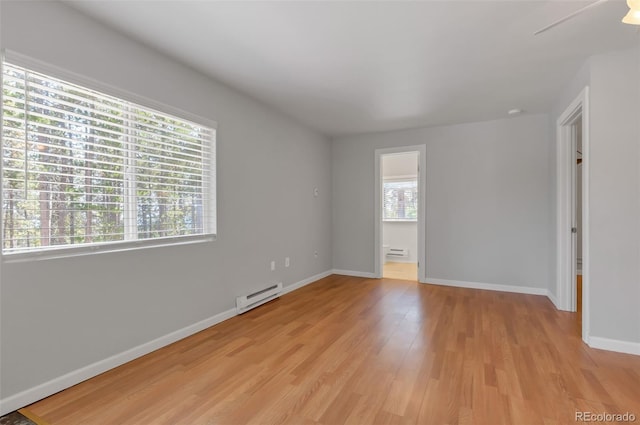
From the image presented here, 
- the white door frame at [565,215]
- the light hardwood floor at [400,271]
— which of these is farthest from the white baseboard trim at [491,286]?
the white door frame at [565,215]

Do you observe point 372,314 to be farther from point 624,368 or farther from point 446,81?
point 446,81

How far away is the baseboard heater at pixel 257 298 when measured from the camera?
338cm

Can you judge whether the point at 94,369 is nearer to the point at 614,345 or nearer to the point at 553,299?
the point at 614,345

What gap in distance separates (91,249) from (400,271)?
4.98 m

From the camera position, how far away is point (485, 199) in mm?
4484

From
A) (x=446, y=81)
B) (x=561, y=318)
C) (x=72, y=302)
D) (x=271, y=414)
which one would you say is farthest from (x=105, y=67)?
(x=561, y=318)

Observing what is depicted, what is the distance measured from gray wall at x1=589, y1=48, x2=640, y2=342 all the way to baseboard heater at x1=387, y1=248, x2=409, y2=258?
427 cm

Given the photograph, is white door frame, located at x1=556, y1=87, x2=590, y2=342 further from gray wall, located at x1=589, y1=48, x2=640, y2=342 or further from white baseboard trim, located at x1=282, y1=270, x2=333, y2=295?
white baseboard trim, located at x1=282, y1=270, x2=333, y2=295

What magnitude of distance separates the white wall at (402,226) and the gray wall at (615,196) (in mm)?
4174

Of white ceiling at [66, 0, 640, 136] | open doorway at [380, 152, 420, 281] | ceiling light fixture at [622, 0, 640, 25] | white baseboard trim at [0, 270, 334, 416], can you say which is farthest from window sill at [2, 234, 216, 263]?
open doorway at [380, 152, 420, 281]

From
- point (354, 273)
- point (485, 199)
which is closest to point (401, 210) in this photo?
point (354, 273)

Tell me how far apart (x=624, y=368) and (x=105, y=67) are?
4.33 meters

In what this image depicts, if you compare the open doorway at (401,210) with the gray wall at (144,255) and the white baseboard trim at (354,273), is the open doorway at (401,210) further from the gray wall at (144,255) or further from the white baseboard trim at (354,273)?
the gray wall at (144,255)

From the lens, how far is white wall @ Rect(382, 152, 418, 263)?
22.3 feet
